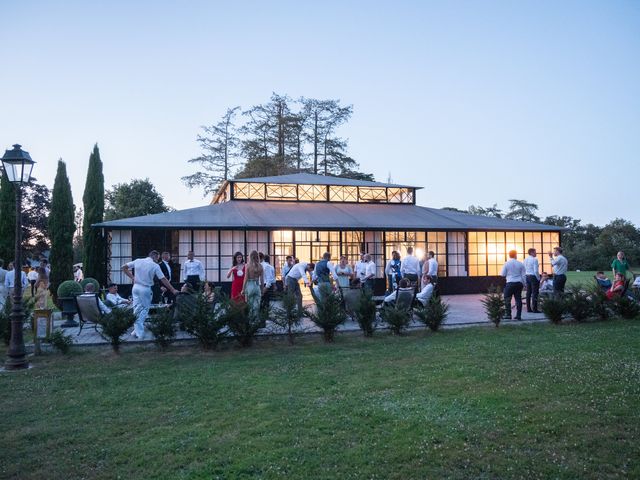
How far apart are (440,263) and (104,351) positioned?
574 inches

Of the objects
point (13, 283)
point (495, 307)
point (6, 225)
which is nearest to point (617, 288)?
point (495, 307)

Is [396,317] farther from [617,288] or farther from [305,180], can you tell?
[305,180]

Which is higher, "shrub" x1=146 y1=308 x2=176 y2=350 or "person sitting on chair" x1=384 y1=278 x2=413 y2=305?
"person sitting on chair" x1=384 y1=278 x2=413 y2=305

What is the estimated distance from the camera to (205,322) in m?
7.37

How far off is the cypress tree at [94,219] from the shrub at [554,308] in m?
17.2

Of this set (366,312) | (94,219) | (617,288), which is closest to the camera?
(366,312)

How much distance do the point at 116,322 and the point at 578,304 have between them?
29.3 feet

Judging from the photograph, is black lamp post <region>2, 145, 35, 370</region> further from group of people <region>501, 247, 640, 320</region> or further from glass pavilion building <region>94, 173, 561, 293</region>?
group of people <region>501, 247, 640, 320</region>

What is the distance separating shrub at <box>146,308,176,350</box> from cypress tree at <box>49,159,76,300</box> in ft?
44.5

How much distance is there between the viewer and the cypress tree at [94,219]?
19781mm

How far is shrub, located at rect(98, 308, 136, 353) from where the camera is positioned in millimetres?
7188

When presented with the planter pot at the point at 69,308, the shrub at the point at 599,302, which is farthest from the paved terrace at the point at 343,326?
the shrub at the point at 599,302

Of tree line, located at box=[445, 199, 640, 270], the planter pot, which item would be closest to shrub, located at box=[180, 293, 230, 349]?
the planter pot

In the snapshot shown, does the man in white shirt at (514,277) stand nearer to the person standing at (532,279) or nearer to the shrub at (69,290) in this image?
the person standing at (532,279)
